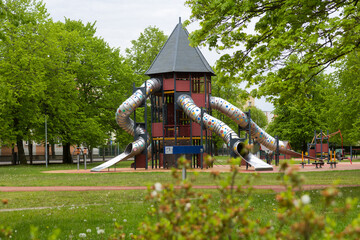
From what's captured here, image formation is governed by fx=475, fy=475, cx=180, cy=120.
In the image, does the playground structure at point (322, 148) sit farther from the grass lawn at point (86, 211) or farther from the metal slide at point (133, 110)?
the grass lawn at point (86, 211)

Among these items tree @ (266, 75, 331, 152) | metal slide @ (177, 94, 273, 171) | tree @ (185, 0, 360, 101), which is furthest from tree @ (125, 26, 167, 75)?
tree @ (185, 0, 360, 101)

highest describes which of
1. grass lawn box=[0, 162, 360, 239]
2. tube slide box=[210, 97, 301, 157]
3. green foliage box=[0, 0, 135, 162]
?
green foliage box=[0, 0, 135, 162]

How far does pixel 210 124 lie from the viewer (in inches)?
1235

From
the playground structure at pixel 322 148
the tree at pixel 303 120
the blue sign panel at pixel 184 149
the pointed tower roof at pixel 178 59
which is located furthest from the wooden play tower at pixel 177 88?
the tree at pixel 303 120

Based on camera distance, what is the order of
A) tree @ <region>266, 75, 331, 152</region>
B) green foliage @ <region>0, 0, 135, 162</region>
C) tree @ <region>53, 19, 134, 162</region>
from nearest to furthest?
green foliage @ <region>0, 0, 135, 162</region>
tree @ <region>53, 19, 134, 162</region>
tree @ <region>266, 75, 331, 152</region>

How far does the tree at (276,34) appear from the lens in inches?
531

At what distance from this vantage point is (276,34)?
49.5 ft

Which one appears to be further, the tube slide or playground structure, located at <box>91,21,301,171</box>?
the tube slide

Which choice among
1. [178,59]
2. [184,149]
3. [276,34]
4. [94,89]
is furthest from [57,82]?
[276,34]

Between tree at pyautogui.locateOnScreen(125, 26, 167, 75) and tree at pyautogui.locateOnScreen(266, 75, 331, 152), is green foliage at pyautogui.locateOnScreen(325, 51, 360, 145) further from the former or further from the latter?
tree at pyautogui.locateOnScreen(125, 26, 167, 75)

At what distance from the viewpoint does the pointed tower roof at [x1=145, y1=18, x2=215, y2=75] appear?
1331 inches

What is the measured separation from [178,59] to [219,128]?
6643 millimetres

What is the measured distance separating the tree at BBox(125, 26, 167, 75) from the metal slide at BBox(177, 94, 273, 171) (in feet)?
77.9

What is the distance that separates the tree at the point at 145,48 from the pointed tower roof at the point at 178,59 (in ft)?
63.8
